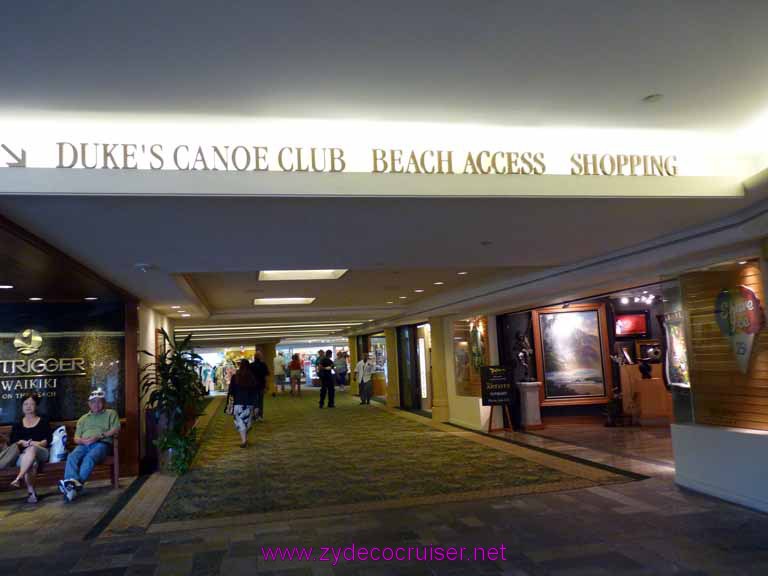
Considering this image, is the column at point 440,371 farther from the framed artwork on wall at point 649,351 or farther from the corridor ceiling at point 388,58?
the corridor ceiling at point 388,58

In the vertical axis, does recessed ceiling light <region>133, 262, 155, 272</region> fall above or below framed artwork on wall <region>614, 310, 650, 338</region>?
above

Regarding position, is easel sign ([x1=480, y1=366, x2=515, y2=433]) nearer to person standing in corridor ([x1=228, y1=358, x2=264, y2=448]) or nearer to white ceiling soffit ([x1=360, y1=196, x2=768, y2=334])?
white ceiling soffit ([x1=360, y1=196, x2=768, y2=334])

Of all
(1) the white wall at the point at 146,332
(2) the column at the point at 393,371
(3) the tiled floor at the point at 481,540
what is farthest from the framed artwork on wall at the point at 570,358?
(1) the white wall at the point at 146,332

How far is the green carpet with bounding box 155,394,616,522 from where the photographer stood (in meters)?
5.95

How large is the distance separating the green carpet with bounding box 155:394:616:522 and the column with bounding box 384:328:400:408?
4375mm

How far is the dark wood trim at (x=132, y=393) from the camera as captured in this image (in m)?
7.64

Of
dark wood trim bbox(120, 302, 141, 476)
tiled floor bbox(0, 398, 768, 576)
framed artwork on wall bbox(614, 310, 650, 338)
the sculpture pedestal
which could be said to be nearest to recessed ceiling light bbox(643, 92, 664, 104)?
tiled floor bbox(0, 398, 768, 576)

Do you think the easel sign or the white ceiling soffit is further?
the easel sign

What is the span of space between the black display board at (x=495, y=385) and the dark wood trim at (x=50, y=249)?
19.7 feet

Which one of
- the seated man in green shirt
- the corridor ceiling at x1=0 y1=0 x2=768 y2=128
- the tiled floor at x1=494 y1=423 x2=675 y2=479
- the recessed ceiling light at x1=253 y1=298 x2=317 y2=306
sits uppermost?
the corridor ceiling at x1=0 y1=0 x2=768 y2=128

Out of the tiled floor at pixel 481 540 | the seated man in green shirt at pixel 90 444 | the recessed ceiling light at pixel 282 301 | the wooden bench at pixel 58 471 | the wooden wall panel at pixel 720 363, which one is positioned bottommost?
the tiled floor at pixel 481 540

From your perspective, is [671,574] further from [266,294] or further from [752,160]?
[266,294]

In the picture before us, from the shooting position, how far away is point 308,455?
28.2ft

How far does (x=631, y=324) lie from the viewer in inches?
451
